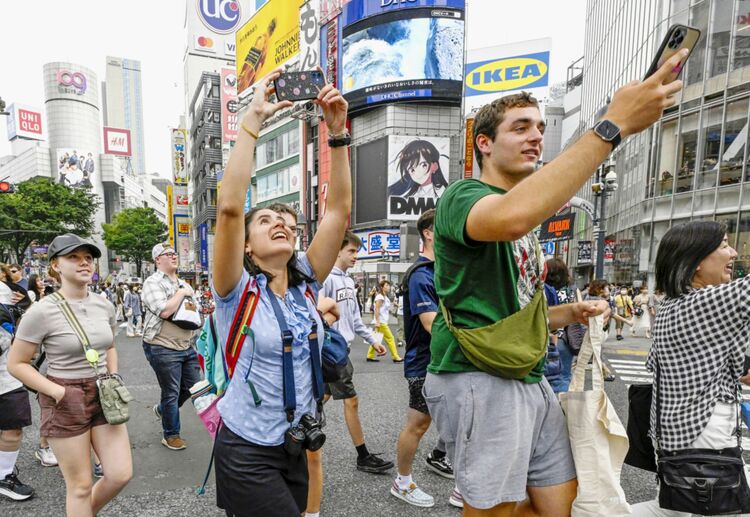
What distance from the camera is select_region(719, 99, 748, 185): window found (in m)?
18.5

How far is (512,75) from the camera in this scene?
2683 cm

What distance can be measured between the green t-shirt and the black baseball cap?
254 cm

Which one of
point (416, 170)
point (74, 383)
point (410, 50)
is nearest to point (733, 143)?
point (416, 170)

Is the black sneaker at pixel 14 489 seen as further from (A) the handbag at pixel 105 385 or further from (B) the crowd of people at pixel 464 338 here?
(A) the handbag at pixel 105 385

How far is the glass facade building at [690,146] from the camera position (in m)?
18.6

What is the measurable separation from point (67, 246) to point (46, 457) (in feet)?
8.36

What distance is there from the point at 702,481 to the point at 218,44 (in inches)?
2944

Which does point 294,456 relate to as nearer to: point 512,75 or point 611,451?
point 611,451

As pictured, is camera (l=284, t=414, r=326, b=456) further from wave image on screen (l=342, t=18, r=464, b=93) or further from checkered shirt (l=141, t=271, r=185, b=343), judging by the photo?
wave image on screen (l=342, t=18, r=464, b=93)

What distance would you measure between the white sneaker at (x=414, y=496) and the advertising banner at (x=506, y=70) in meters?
26.0

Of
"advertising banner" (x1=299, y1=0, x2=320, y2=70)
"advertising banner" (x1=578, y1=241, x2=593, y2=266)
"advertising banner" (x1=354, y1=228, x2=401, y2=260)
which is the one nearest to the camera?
Result: "advertising banner" (x1=578, y1=241, x2=593, y2=266)

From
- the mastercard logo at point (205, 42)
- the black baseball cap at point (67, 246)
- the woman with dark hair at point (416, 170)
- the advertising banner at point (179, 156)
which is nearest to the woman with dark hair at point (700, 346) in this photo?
the black baseball cap at point (67, 246)

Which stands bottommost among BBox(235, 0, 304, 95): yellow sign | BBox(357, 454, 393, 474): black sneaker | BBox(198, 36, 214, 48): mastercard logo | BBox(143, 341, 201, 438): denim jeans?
BBox(357, 454, 393, 474): black sneaker

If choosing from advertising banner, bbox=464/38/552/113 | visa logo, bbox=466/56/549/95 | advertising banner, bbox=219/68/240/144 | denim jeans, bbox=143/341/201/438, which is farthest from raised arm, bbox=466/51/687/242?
advertising banner, bbox=219/68/240/144
